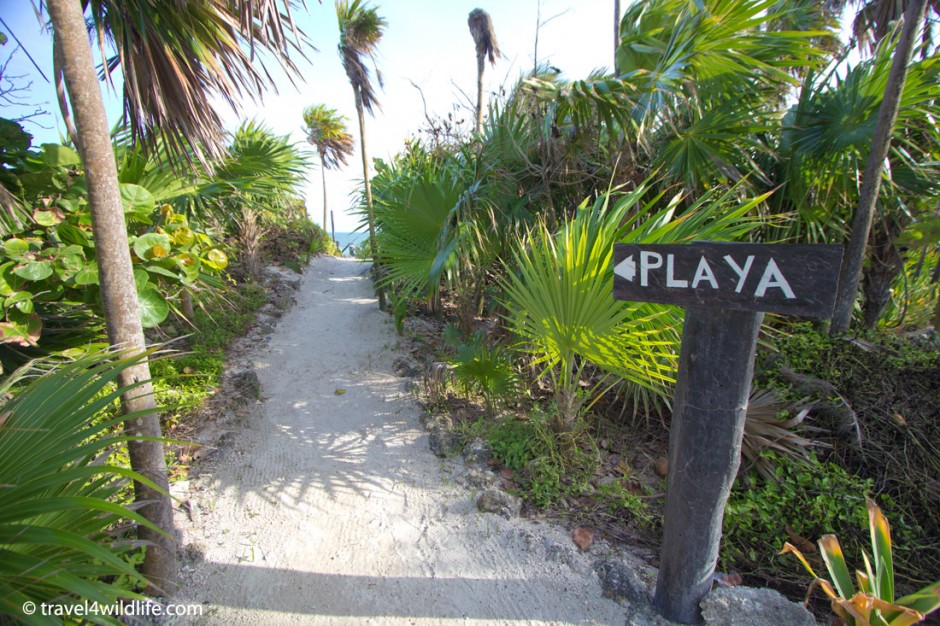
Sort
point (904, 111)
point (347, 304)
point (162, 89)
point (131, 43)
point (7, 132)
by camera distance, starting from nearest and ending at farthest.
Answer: point (131, 43)
point (162, 89)
point (7, 132)
point (904, 111)
point (347, 304)

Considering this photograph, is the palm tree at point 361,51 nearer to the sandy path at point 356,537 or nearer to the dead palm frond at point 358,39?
the dead palm frond at point 358,39

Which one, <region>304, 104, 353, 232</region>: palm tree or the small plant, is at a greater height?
<region>304, 104, 353, 232</region>: palm tree

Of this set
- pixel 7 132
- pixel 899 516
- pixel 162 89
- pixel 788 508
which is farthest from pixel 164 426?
pixel 899 516

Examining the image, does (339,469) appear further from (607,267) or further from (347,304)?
(347,304)

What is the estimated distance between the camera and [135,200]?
2.97 m

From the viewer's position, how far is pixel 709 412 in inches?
74.8

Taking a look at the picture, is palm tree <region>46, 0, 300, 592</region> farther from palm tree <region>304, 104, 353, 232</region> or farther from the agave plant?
palm tree <region>304, 104, 353, 232</region>

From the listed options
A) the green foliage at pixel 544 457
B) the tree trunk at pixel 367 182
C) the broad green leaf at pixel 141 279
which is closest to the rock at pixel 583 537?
the green foliage at pixel 544 457

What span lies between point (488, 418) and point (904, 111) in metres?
3.70

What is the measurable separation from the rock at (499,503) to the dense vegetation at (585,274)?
0.13 m

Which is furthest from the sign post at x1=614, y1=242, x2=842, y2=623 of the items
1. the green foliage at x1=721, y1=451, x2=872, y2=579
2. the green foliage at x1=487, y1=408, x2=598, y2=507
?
the green foliage at x1=487, y1=408, x2=598, y2=507

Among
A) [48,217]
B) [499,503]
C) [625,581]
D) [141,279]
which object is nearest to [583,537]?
[625,581]

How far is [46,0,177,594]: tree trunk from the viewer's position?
1998 millimetres

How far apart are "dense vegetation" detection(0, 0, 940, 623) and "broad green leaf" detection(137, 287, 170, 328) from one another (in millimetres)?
13
